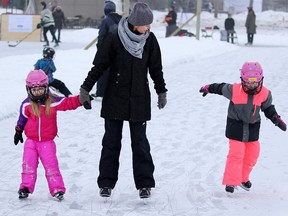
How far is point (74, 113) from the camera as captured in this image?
1006 cm

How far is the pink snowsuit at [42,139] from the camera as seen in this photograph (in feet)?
17.0

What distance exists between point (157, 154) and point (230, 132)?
1.79m

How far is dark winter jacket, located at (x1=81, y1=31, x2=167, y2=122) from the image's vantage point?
5.17 metres

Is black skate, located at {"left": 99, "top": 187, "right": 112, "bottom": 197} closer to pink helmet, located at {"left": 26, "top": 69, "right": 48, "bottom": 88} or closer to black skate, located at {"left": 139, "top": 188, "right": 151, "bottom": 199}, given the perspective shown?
black skate, located at {"left": 139, "top": 188, "right": 151, "bottom": 199}

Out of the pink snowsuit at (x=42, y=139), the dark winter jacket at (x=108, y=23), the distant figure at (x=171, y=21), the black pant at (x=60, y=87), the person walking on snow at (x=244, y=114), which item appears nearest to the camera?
the pink snowsuit at (x=42, y=139)

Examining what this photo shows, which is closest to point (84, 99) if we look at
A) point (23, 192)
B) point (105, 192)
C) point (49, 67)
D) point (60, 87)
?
point (105, 192)

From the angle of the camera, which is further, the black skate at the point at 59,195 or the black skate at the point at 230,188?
the black skate at the point at 230,188

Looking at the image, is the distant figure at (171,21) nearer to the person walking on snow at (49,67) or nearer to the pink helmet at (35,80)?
the person walking on snow at (49,67)

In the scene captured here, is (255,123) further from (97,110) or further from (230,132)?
(97,110)

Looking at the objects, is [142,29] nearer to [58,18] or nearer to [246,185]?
[246,185]

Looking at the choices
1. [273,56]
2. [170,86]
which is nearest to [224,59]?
[273,56]

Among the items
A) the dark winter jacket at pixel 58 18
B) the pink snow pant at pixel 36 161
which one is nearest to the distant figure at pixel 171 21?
the dark winter jacket at pixel 58 18

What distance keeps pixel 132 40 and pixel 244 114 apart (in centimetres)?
111

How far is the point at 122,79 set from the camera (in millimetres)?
5184
